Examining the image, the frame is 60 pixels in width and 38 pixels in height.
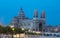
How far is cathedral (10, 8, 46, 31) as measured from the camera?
165625mm

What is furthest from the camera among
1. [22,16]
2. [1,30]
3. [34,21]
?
[22,16]


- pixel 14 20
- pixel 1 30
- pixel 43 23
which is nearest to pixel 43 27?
pixel 43 23

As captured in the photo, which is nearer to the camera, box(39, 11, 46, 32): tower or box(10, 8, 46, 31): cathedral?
box(10, 8, 46, 31): cathedral

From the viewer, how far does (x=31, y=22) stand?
170375 mm

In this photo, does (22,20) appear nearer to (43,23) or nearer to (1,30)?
(43,23)

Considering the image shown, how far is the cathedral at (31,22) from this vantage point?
165625 millimetres

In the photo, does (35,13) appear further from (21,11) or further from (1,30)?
(1,30)

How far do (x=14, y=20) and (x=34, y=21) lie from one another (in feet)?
40.6

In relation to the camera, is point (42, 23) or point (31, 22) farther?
point (31, 22)

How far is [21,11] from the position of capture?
186000 millimetres

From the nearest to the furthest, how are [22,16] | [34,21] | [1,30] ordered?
[1,30]
[34,21]
[22,16]

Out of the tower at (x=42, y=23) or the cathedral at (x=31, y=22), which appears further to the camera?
the tower at (x=42, y=23)

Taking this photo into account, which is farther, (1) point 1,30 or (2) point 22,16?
(2) point 22,16

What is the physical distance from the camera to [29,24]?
561 feet
